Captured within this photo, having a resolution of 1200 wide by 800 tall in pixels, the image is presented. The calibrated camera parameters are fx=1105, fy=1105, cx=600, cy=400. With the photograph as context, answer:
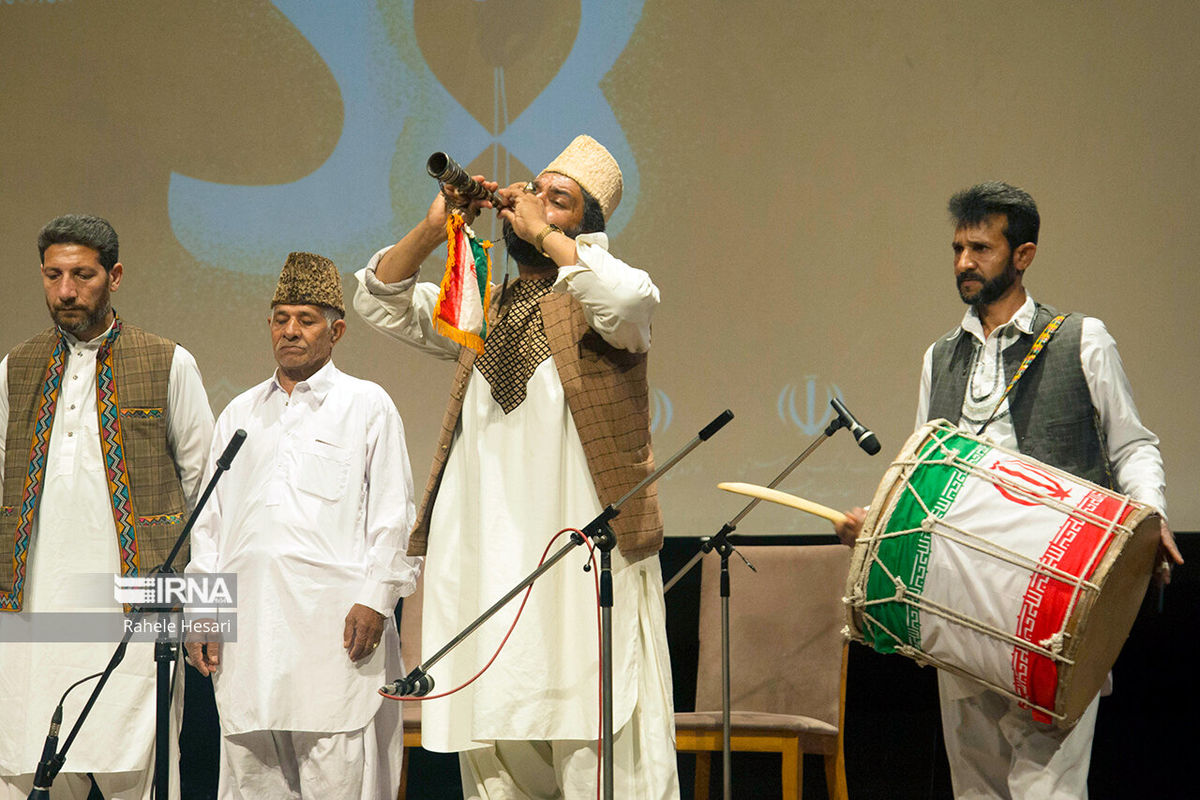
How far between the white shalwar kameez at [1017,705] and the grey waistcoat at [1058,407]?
19 millimetres

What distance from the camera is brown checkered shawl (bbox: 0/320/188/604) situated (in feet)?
9.81

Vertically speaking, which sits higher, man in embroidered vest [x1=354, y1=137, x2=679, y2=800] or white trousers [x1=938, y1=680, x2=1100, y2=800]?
man in embroidered vest [x1=354, y1=137, x2=679, y2=800]

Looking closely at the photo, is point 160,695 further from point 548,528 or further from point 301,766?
point 548,528

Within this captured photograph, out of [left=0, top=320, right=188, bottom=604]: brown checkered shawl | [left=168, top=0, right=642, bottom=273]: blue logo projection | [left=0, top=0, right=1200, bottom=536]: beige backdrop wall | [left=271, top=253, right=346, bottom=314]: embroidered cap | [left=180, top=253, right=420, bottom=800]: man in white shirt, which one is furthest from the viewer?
[left=168, top=0, right=642, bottom=273]: blue logo projection

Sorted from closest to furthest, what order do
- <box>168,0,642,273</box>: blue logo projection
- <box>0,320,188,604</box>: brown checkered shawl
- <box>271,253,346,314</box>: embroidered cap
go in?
1. <box>0,320,188,604</box>: brown checkered shawl
2. <box>271,253,346,314</box>: embroidered cap
3. <box>168,0,642,273</box>: blue logo projection

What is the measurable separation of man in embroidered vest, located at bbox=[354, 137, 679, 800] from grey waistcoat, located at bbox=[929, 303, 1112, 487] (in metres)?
0.93

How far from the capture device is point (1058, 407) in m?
2.66

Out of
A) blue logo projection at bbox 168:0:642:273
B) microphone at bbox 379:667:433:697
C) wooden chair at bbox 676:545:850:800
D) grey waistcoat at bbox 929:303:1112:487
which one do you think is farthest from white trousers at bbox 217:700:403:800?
blue logo projection at bbox 168:0:642:273

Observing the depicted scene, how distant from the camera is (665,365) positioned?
4359 mm

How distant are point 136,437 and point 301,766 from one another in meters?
1.00

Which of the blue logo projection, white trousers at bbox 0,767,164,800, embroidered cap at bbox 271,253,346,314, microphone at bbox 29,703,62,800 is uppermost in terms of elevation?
the blue logo projection

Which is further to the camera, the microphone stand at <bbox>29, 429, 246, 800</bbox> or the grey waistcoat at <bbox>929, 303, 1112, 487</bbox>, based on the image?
the grey waistcoat at <bbox>929, 303, 1112, 487</bbox>

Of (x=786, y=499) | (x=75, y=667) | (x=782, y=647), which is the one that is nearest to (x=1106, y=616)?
(x=786, y=499)

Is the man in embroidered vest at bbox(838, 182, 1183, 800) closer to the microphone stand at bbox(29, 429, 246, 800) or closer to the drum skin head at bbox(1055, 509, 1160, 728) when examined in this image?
the drum skin head at bbox(1055, 509, 1160, 728)
